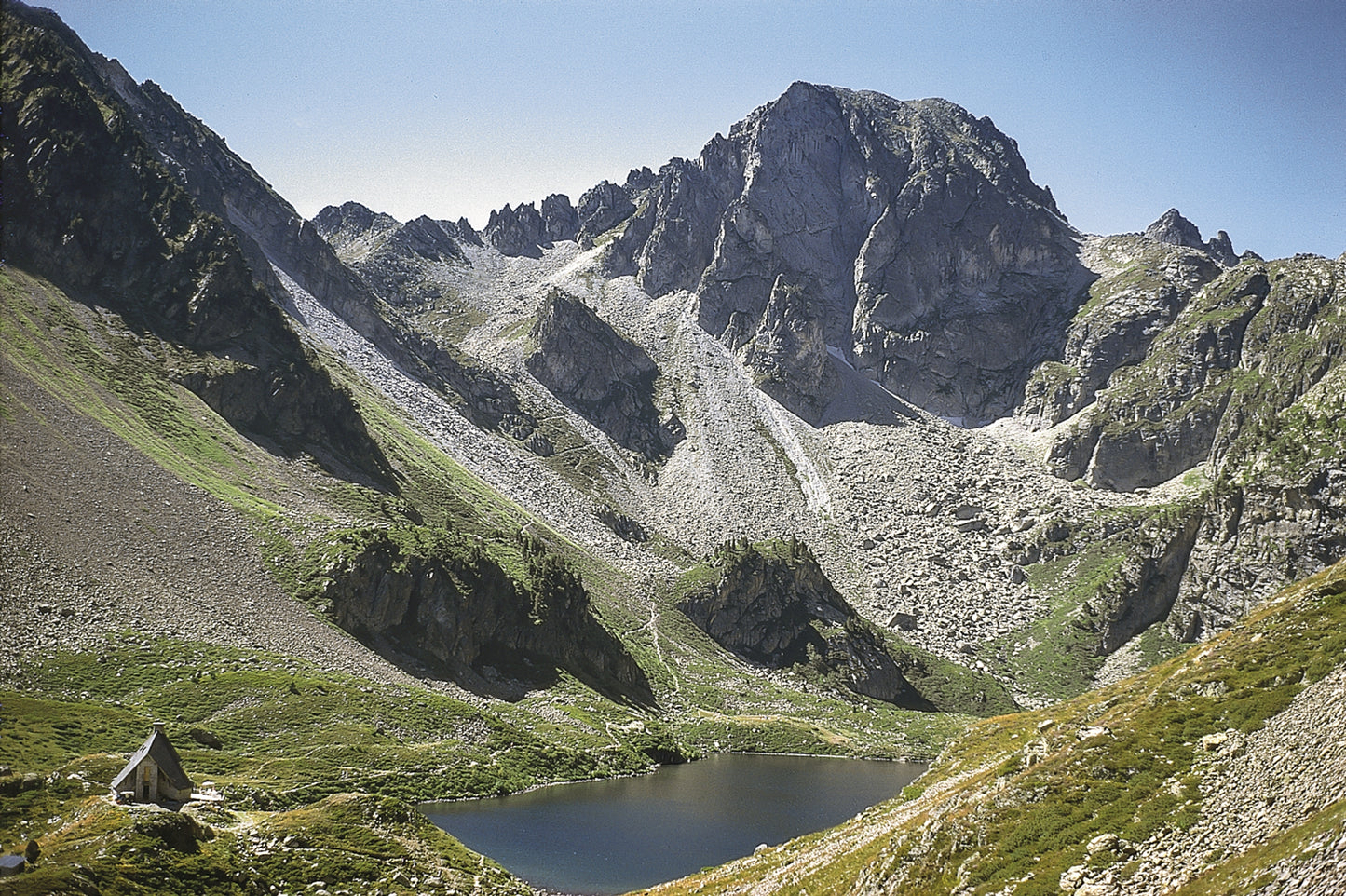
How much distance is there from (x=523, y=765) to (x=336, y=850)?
198 ft

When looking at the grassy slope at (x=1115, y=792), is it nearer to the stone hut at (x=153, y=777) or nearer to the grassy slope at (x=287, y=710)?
the grassy slope at (x=287, y=710)

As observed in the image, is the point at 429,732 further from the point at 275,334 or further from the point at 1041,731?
the point at 275,334

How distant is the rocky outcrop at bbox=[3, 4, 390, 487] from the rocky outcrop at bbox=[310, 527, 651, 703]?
125 feet

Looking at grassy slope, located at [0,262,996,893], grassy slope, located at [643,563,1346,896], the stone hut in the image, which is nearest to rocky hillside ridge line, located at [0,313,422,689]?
grassy slope, located at [0,262,996,893]

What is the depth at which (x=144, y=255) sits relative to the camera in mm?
162500

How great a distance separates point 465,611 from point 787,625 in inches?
3271

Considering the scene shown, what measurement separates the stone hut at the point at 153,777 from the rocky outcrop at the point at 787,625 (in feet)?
466

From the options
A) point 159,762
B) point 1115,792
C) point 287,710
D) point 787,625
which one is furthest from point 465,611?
point 1115,792

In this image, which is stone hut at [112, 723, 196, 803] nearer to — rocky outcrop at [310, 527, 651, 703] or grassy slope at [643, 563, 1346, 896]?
grassy slope at [643, 563, 1346, 896]

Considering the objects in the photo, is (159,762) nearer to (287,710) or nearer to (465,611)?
(287,710)

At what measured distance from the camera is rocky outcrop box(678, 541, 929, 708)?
569ft

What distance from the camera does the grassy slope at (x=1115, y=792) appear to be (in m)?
20.1

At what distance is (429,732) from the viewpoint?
8875 cm

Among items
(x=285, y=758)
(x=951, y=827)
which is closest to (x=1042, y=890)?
(x=951, y=827)
